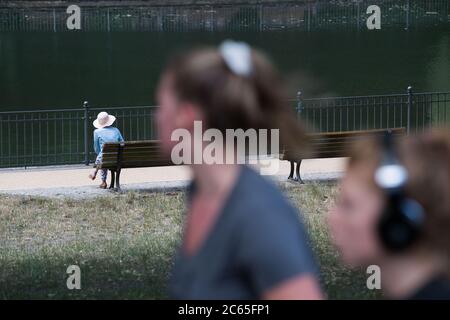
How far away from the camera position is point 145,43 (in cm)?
4584

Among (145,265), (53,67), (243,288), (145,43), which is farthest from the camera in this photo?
(145,43)

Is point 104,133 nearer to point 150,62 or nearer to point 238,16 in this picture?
point 150,62

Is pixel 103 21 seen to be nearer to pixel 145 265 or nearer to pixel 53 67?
pixel 53 67

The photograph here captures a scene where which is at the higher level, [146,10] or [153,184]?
[146,10]

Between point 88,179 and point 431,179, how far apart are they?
1173 centimetres

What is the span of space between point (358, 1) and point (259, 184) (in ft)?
177

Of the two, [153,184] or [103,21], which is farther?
[103,21]

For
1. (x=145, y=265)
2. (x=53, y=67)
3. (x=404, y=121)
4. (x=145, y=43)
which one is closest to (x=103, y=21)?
(x=145, y=43)

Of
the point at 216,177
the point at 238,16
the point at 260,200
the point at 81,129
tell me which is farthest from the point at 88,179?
the point at 238,16

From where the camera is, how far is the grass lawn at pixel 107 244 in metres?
6.51

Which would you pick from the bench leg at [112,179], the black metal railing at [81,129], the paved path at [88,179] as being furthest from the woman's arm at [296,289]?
the black metal railing at [81,129]

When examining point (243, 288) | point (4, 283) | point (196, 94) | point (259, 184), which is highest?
point (196, 94)

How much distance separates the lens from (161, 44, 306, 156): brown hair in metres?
2.25

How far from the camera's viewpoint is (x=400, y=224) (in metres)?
1.89
